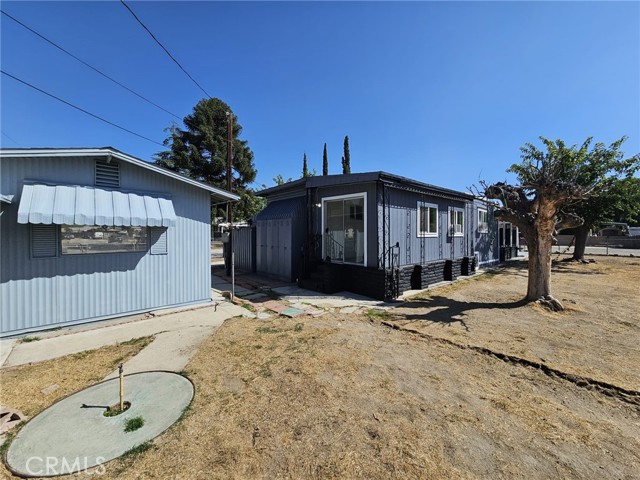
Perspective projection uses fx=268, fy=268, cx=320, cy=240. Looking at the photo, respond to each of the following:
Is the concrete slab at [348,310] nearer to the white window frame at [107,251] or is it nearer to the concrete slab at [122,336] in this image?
the concrete slab at [122,336]

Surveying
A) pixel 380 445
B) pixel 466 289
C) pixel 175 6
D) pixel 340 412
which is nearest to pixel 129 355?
pixel 340 412

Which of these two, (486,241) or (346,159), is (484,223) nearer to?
(486,241)

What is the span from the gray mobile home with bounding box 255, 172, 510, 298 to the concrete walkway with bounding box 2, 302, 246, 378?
4.05 m

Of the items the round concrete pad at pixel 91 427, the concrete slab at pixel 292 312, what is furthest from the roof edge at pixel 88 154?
the round concrete pad at pixel 91 427

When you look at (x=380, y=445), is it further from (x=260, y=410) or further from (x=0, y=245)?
(x=0, y=245)

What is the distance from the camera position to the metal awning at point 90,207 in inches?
184

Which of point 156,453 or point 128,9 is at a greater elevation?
point 128,9

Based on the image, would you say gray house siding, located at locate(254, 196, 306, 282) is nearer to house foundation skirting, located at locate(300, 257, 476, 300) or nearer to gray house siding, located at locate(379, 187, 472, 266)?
house foundation skirting, located at locate(300, 257, 476, 300)

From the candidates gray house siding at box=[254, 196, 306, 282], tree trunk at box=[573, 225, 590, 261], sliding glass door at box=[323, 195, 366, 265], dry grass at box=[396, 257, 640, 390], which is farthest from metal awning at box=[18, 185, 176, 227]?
tree trunk at box=[573, 225, 590, 261]

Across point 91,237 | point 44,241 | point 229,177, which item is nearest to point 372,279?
point 229,177

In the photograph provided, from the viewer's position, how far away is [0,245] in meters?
4.64

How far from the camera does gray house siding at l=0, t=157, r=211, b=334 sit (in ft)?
15.6

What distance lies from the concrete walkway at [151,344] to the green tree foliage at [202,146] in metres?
21.8

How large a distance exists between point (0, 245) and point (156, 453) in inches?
198
